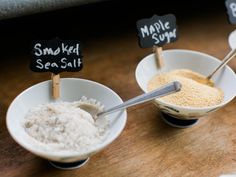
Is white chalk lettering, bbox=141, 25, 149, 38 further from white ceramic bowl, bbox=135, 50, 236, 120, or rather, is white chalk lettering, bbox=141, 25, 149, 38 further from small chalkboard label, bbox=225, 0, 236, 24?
small chalkboard label, bbox=225, 0, 236, 24

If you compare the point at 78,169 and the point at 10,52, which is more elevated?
the point at 10,52

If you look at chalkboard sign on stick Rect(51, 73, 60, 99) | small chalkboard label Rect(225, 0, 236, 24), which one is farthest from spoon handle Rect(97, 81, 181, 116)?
small chalkboard label Rect(225, 0, 236, 24)

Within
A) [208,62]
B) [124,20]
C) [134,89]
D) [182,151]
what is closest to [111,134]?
[182,151]

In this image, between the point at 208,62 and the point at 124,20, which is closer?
the point at 208,62

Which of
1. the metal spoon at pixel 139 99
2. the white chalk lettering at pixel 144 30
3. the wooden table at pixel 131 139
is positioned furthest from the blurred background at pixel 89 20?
the metal spoon at pixel 139 99

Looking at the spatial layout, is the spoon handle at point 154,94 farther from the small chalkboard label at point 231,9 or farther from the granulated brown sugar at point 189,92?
the small chalkboard label at point 231,9

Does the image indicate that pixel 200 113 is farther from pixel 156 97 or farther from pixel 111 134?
pixel 111 134

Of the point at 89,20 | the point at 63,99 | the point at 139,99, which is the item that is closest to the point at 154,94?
the point at 139,99
